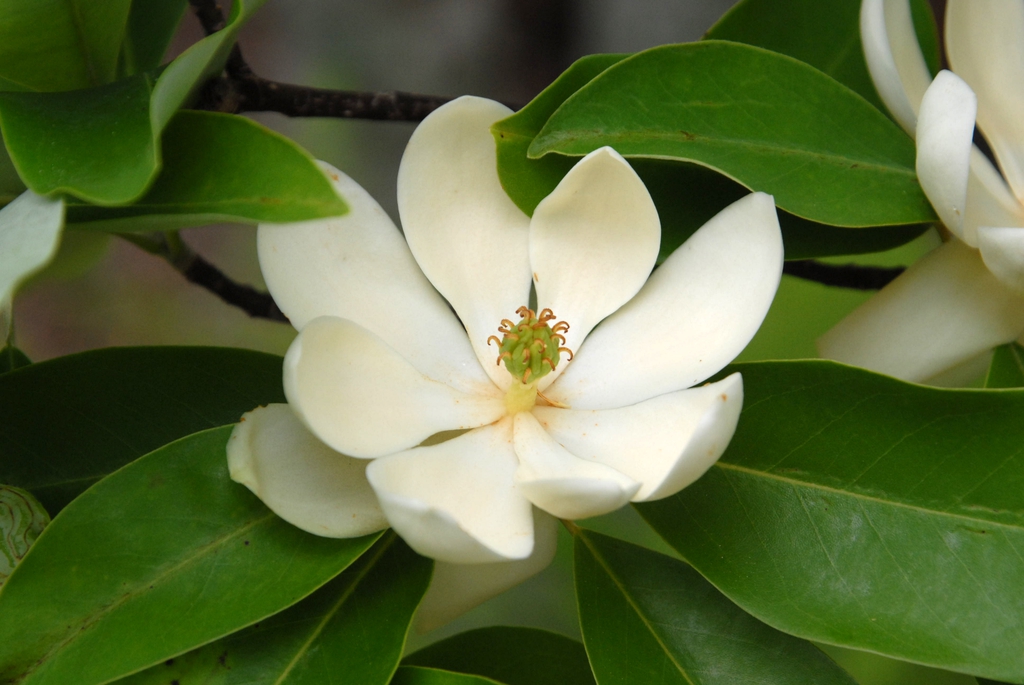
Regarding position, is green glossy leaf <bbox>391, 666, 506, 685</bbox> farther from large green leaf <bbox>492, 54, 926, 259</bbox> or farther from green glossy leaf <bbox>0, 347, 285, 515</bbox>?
large green leaf <bbox>492, 54, 926, 259</bbox>

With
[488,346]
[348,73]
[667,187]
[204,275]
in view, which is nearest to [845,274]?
[667,187]

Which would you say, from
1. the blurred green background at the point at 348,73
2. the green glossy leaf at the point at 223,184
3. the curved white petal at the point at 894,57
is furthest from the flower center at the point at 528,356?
the blurred green background at the point at 348,73

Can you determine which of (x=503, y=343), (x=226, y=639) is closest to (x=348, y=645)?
(x=226, y=639)

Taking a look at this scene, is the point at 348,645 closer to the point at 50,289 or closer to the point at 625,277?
the point at 625,277

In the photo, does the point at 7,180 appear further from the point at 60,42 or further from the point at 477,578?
the point at 477,578

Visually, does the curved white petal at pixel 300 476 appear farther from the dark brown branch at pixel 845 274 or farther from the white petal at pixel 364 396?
the dark brown branch at pixel 845 274

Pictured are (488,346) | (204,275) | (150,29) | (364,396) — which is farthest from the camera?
(204,275)
